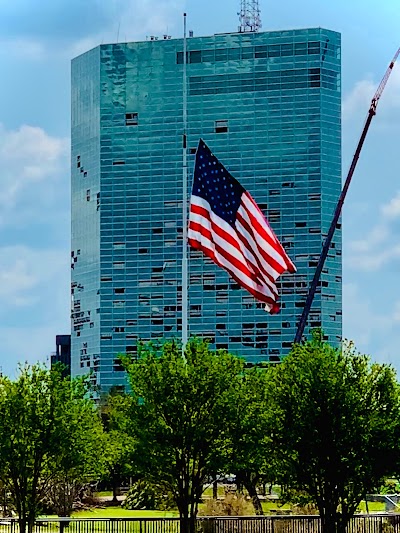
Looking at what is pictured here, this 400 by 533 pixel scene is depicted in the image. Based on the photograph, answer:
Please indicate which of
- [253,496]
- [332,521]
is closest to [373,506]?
[253,496]

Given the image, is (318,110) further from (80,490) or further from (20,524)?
(20,524)

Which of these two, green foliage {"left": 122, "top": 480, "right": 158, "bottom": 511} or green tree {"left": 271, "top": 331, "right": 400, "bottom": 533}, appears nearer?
green tree {"left": 271, "top": 331, "right": 400, "bottom": 533}

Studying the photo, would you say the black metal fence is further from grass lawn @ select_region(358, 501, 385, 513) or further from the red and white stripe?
grass lawn @ select_region(358, 501, 385, 513)

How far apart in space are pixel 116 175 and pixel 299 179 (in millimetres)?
24956

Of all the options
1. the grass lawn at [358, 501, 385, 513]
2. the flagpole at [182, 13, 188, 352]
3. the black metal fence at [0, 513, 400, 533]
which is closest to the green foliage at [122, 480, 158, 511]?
the grass lawn at [358, 501, 385, 513]

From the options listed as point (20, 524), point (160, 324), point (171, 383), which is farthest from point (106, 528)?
point (160, 324)

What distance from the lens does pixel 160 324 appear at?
568 feet

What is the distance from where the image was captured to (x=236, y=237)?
1378 inches

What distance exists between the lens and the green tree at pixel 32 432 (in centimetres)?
4741

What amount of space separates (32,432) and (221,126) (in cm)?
12921

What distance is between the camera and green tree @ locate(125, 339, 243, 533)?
4500 cm

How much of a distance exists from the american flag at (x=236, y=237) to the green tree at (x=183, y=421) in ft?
35.7

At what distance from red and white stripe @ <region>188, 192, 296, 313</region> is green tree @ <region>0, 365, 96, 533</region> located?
1540cm

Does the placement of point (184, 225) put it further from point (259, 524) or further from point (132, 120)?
point (132, 120)
